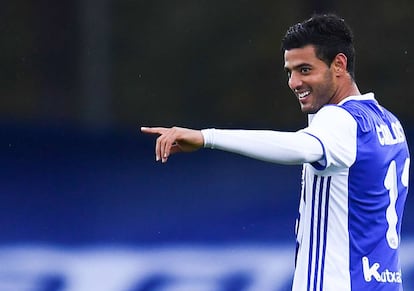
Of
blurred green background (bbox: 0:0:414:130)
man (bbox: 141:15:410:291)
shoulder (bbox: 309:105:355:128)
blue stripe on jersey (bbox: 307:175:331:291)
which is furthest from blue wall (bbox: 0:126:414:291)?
shoulder (bbox: 309:105:355:128)

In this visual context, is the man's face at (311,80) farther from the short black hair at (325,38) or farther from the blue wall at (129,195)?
the blue wall at (129,195)

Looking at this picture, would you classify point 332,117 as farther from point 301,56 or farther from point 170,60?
point 170,60

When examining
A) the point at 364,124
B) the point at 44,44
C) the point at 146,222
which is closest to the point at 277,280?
the point at 146,222

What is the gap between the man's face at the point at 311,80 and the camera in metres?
3.51

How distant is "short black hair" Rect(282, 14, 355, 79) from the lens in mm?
3543

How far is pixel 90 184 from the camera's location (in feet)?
17.8

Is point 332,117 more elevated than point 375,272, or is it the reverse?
point 332,117

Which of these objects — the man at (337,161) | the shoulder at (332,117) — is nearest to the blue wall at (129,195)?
the man at (337,161)

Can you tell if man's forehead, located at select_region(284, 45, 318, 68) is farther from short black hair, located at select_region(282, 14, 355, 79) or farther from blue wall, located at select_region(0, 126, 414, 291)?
blue wall, located at select_region(0, 126, 414, 291)

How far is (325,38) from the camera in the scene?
3.55m

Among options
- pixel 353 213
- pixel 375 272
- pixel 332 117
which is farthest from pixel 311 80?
pixel 375 272

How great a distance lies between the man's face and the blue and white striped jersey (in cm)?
8

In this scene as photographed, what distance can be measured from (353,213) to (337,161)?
0.20 m

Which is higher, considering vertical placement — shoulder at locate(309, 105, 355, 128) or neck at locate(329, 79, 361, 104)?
neck at locate(329, 79, 361, 104)
